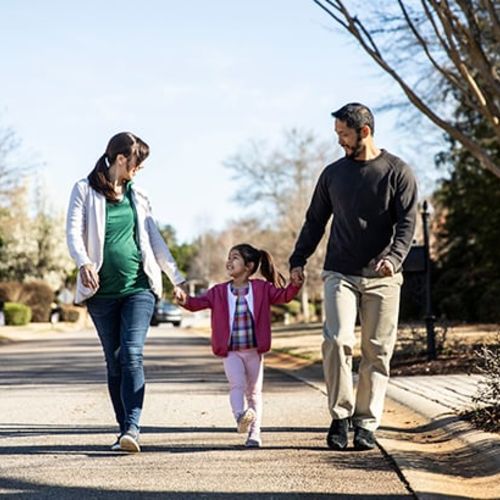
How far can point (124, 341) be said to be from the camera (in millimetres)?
7449

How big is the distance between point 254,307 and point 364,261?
869 millimetres

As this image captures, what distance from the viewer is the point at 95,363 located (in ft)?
63.5

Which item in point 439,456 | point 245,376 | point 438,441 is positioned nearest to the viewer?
point 439,456


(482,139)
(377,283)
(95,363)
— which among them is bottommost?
(95,363)

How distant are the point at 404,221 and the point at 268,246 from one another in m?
54.3

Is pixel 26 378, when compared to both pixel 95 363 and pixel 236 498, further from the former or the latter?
pixel 236 498

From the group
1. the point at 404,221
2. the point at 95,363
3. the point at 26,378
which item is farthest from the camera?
the point at 95,363

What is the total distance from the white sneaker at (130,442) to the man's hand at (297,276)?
151 centimetres

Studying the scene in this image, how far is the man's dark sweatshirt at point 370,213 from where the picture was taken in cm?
739

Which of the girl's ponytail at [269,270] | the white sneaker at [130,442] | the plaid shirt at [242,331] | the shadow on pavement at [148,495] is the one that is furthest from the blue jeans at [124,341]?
the shadow on pavement at [148,495]

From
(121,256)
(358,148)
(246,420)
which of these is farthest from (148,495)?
→ (358,148)

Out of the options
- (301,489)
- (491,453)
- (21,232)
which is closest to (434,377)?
(491,453)

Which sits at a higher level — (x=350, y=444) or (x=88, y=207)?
(x=88, y=207)

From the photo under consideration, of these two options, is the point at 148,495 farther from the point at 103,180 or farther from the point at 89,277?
the point at 103,180
